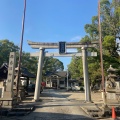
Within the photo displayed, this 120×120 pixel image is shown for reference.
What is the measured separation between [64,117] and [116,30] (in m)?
21.8

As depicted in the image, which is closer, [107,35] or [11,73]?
[11,73]

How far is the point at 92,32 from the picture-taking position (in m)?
34.7

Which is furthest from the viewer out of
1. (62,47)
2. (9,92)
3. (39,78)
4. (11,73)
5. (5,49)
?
(5,49)

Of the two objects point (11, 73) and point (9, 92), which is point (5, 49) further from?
point (9, 92)

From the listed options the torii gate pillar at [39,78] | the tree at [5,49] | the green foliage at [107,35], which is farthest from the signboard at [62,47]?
the tree at [5,49]

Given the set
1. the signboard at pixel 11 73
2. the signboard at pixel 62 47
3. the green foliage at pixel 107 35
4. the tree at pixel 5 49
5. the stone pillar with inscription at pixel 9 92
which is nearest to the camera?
the stone pillar with inscription at pixel 9 92

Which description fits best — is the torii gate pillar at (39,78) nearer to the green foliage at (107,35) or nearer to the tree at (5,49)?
the green foliage at (107,35)

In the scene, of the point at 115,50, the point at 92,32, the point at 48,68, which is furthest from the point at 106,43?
the point at 48,68

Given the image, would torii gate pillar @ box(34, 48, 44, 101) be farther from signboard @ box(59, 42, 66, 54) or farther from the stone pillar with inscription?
the stone pillar with inscription

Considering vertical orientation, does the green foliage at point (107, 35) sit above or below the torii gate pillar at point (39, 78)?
above

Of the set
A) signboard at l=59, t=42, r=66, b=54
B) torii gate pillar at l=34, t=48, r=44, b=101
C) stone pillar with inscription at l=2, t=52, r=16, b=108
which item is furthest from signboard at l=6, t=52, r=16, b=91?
signboard at l=59, t=42, r=66, b=54

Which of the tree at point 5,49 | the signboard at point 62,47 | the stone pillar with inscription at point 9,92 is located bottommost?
the stone pillar with inscription at point 9,92

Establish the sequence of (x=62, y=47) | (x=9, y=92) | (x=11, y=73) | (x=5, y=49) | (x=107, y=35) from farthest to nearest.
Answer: (x=5, y=49), (x=107, y=35), (x=62, y=47), (x=11, y=73), (x=9, y=92)

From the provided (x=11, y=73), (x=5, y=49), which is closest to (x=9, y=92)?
(x=11, y=73)
